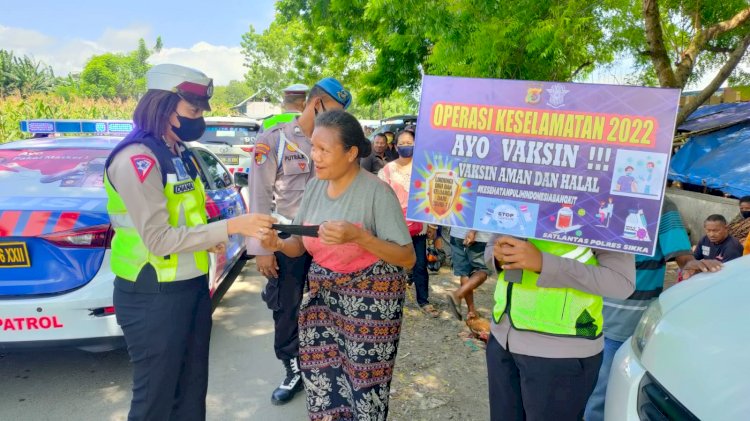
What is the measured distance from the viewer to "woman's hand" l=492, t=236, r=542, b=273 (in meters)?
1.68

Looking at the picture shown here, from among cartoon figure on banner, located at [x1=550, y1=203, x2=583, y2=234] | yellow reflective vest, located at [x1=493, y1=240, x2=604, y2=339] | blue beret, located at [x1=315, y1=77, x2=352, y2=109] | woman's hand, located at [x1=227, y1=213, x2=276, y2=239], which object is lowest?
yellow reflective vest, located at [x1=493, y1=240, x2=604, y2=339]

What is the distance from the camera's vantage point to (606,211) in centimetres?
156

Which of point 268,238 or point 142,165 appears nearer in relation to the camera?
point 142,165

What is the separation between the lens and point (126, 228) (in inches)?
80.7

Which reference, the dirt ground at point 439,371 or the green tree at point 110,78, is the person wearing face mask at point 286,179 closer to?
the dirt ground at point 439,371

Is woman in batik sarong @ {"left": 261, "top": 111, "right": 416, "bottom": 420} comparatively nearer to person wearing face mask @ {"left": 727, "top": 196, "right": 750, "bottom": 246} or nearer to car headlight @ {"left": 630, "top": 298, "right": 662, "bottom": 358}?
car headlight @ {"left": 630, "top": 298, "right": 662, "bottom": 358}

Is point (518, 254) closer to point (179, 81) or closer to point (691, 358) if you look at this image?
point (691, 358)

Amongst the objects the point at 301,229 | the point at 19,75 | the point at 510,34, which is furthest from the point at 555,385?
the point at 19,75

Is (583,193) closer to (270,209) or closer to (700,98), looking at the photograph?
(270,209)

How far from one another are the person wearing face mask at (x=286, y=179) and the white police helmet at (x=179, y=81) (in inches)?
34.5

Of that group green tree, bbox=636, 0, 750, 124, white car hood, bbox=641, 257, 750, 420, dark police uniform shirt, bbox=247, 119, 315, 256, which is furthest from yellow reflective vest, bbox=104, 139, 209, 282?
green tree, bbox=636, 0, 750, 124

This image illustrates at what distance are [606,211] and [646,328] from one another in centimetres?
86

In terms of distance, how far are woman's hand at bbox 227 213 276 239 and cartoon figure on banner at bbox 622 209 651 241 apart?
4.23 feet

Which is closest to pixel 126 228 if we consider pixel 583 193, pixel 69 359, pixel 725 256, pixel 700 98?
pixel 583 193
